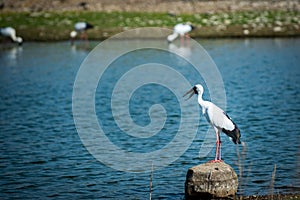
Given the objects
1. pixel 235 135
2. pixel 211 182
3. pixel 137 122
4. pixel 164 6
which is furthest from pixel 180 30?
pixel 211 182

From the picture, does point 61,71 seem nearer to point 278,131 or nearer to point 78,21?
point 78,21

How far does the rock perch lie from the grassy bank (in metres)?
25.0

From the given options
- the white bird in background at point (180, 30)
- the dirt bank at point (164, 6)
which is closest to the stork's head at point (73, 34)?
the dirt bank at point (164, 6)

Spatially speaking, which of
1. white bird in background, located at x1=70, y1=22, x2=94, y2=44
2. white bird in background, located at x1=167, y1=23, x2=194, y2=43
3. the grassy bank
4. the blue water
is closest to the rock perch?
the blue water

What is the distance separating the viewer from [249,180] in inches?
511

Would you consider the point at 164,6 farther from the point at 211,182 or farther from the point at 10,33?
the point at 211,182

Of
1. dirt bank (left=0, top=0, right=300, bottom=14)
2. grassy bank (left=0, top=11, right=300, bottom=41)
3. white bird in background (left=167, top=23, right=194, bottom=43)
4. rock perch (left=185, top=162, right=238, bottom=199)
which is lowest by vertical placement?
rock perch (left=185, top=162, right=238, bottom=199)

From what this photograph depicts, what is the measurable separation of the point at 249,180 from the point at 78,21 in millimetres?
26234

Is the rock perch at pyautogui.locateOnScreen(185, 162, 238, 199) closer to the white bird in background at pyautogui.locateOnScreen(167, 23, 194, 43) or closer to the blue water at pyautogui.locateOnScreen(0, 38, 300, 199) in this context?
the blue water at pyautogui.locateOnScreen(0, 38, 300, 199)

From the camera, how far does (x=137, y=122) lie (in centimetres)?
1905

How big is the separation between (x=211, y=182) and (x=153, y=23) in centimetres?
2575

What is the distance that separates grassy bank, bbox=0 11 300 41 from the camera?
36.5m

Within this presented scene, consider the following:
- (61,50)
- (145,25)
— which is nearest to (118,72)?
(61,50)

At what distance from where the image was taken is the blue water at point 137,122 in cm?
1305
